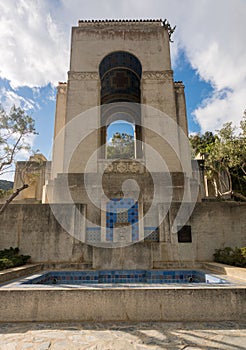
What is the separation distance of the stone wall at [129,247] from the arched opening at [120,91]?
873cm

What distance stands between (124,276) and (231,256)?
3742 millimetres

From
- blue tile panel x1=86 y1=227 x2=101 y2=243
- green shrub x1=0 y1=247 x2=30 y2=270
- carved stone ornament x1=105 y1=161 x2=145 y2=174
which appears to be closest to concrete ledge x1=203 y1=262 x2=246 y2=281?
blue tile panel x1=86 y1=227 x2=101 y2=243

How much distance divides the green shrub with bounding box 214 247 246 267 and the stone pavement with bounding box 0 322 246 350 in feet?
12.1

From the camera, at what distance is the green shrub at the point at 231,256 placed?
762 cm

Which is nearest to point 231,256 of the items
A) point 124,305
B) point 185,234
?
point 185,234

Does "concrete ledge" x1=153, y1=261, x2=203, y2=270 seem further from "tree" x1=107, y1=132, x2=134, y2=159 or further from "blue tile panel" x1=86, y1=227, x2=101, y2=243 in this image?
"tree" x1=107, y1=132, x2=134, y2=159

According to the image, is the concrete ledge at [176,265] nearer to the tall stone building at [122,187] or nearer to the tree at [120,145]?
the tall stone building at [122,187]

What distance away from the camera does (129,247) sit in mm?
8531

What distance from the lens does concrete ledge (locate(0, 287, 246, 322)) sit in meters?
4.57

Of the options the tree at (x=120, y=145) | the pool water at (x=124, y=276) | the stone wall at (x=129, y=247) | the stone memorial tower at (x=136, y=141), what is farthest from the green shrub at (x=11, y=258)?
the tree at (x=120, y=145)

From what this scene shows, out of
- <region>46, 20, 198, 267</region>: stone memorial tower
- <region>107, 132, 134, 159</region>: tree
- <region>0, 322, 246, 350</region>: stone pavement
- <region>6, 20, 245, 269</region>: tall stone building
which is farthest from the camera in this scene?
<region>107, 132, 134, 159</region>: tree

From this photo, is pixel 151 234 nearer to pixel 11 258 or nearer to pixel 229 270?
pixel 229 270

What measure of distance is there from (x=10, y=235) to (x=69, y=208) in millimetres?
2492

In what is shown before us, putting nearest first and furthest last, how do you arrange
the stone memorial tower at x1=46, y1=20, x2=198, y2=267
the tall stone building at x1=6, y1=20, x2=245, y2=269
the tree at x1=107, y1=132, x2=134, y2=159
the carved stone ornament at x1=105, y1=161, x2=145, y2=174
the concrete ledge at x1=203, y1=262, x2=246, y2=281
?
the concrete ledge at x1=203, y1=262, x2=246, y2=281 → the tall stone building at x1=6, y1=20, x2=245, y2=269 → the stone memorial tower at x1=46, y1=20, x2=198, y2=267 → the carved stone ornament at x1=105, y1=161, x2=145, y2=174 → the tree at x1=107, y1=132, x2=134, y2=159
